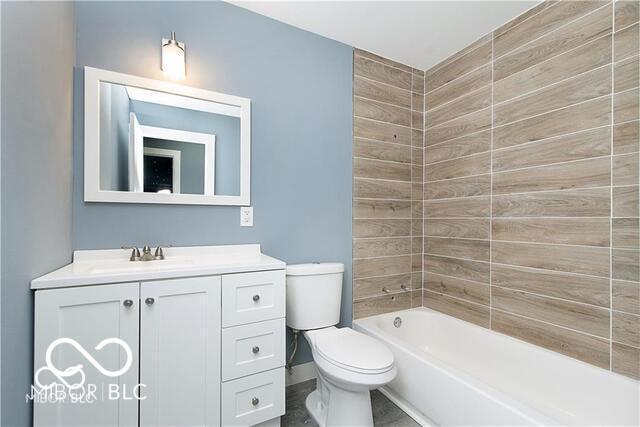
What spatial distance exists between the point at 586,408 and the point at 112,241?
Result: 2474mm

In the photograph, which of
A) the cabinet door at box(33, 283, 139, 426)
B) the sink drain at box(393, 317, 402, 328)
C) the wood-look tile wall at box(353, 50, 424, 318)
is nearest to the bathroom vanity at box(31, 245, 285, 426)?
the cabinet door at box(33, 283, 139, 426)

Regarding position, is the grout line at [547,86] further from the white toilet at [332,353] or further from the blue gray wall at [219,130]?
the blue gray wall at [219,130]

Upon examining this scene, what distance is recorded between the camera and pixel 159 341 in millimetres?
1176

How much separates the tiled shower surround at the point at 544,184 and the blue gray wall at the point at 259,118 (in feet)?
0.82

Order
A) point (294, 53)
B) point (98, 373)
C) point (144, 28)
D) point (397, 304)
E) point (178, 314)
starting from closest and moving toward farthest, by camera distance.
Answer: point (98, 373)
point (178, 314)
point (144, 28)
point (294, 53)
point (397, 304)

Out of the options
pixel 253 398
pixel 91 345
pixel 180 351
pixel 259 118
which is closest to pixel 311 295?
pixel 253 398

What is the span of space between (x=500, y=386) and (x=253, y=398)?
1.44 meters

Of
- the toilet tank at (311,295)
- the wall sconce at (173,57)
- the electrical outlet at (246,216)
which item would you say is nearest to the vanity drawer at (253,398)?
the toilet tank at (311,295)

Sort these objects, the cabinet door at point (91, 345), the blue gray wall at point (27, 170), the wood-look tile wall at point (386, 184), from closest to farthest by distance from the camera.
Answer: the blue gray wall at point (27, 170) → the cabinet door at point (91, 345) → the wood-look tile wall at point (386, 184)

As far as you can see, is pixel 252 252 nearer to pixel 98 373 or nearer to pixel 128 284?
pixel 128 284

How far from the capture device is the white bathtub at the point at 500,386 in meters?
1.26

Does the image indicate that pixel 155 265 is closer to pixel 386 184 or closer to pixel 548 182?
pixel 386 184

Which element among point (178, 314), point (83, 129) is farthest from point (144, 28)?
point (178, 314)

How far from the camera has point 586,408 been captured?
141 cm
